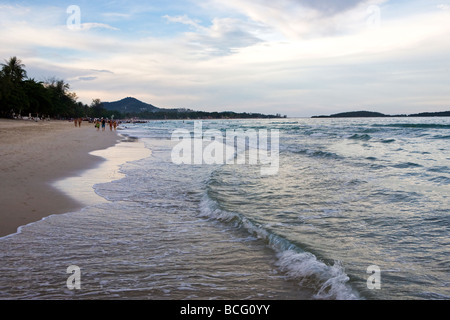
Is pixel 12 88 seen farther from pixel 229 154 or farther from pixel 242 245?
pixel 242 245

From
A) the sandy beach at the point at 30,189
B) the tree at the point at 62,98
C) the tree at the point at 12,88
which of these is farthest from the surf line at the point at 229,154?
the tree at the point at 62,98

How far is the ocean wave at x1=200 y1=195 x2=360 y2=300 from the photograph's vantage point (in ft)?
11.9

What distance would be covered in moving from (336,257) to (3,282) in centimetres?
380

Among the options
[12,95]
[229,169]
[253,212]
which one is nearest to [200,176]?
[229,169]

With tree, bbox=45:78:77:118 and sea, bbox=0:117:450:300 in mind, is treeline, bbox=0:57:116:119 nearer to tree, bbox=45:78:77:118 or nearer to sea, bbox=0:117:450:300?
tree, bbox=45:78:77:118

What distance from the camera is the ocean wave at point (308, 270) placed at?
3.62 meters

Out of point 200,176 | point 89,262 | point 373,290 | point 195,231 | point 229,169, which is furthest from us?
point 229,169

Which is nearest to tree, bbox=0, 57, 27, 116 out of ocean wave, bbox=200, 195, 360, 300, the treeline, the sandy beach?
the treeline

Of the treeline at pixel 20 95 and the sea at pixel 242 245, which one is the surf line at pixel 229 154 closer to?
the sea at pixel 242 245

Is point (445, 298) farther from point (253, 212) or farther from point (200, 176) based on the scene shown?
point (200, 176)

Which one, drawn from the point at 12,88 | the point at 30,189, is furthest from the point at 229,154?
the point at 12,88

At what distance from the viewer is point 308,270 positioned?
4086 millimetres
